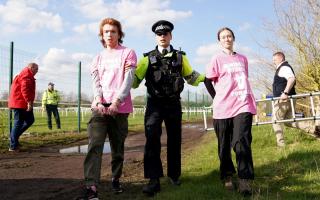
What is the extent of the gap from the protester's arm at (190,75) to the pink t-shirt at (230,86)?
0.14 metres

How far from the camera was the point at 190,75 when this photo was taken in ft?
16.6

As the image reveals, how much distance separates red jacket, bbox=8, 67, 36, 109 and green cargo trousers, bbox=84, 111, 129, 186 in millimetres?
5042

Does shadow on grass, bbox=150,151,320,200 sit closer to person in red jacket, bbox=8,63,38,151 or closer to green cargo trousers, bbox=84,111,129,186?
green cargo trousers, bbox=84,111,129,186

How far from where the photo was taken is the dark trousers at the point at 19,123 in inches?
362

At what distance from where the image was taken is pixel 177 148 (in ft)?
17.1

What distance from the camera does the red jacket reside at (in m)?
9.27

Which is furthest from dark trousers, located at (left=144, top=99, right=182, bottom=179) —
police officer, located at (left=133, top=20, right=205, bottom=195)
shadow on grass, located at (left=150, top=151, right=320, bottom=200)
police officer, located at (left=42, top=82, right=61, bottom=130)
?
police officer, located at (left=42, top=82, right=61, bottom=130)

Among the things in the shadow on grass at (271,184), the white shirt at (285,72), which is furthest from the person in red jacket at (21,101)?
the white shirt at (285,72)

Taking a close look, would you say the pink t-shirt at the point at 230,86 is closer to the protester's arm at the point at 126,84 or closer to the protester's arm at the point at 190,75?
the protester's arm at the point at 190,75

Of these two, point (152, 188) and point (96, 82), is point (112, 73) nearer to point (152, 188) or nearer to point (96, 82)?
point (96, 82)

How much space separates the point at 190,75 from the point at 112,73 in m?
1.00

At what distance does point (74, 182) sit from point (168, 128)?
1.57 m

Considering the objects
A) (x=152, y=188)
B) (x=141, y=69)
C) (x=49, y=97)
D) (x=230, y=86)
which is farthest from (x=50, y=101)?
(x=230, y=86)

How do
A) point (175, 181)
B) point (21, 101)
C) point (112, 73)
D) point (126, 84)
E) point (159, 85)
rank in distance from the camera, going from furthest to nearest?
1. point (21, 101)
2. point (175, 181)
3. point (159, 85)
4. point (112, 73)
5. point (126, 84)
